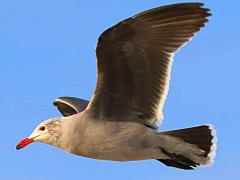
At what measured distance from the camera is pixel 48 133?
10.5 metres

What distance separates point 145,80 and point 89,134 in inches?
43.1

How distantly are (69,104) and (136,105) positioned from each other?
2908 millimetres

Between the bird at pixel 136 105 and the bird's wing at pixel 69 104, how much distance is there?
2231 millimetres

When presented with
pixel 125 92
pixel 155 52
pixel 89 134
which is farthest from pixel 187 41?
pixel 89 134

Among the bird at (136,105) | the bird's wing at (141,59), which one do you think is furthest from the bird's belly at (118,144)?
the bird's wing at (141,59)

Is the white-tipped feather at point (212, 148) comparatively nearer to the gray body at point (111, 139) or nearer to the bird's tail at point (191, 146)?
the bird's tail at point (191, 146)

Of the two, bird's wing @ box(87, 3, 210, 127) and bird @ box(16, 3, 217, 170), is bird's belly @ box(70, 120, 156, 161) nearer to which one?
bird @ box(16, 3, 217, 170)

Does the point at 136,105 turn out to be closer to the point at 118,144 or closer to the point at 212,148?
the point at 118,144

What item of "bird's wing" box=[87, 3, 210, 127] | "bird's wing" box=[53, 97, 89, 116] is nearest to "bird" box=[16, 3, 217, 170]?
"bird's wing" box=[87, 3, 210, 127]

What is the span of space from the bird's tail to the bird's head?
1.48 meters

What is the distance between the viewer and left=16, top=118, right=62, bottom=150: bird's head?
410 inches

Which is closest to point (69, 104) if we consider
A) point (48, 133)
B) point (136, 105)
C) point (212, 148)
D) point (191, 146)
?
point (48, 133)

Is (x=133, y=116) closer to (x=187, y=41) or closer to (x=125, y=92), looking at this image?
(x=125, y=92)

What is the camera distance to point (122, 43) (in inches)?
382
